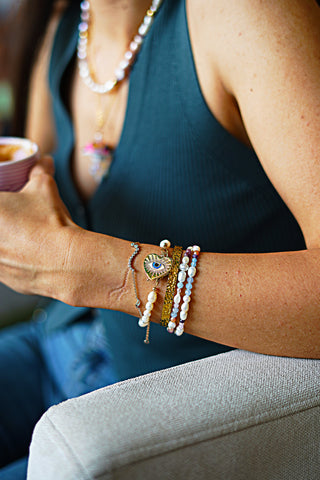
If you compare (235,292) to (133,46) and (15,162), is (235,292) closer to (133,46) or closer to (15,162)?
(15,162)

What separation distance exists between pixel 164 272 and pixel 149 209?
250mm

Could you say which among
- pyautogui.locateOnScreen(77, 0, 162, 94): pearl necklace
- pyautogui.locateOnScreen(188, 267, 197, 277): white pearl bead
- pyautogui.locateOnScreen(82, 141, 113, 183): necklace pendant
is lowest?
pyautogui.locateOnScreen(188, 267, 197, 277): white pearl bead

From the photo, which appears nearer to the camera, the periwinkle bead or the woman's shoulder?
the periwinkle bead

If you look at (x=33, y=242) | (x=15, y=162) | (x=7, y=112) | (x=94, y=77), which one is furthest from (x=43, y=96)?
(x=33, y=242)

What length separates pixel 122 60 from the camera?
85cm

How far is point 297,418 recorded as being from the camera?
447 millimetres

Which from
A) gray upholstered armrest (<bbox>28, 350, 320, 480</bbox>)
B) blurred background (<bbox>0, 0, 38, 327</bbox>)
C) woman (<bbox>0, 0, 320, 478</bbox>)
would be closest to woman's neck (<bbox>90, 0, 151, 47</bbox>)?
woman (<bbox>0, 0, 320, 478</bbox>)

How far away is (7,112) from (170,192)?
33.4 inches

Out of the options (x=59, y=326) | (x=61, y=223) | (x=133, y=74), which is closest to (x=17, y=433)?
(x=59, y=326)

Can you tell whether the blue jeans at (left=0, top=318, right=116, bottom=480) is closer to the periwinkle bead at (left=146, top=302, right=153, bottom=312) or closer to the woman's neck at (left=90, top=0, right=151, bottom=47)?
the periwinkle bead at (left=146, top=302, right=153, bottom=312)

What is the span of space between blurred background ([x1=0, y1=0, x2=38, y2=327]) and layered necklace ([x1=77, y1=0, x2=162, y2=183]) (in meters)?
0.32

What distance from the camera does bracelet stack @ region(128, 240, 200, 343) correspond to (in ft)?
1.75

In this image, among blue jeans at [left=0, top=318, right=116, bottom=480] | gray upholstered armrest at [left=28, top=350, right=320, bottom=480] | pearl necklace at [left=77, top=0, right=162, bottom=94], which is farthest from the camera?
blue jeans at [left=0, top=318, right=116, bottom=480]

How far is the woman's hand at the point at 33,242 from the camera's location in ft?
1.87
